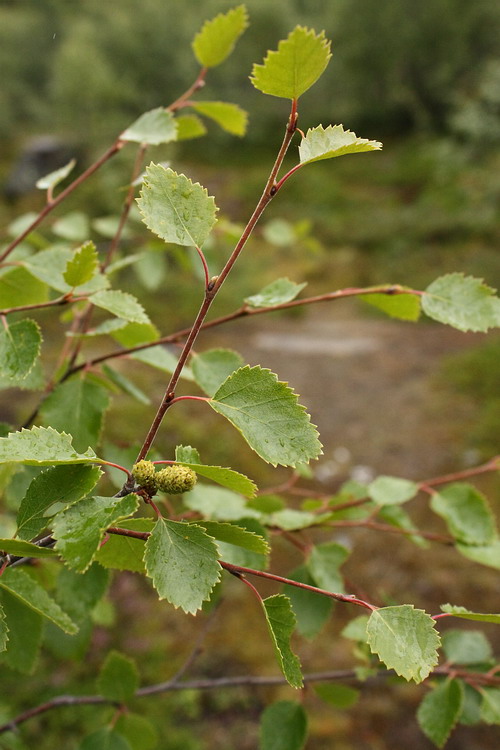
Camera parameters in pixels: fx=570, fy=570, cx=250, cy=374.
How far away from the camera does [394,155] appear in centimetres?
1017

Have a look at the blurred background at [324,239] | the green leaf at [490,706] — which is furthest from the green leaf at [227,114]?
the green leaf at [490,706]

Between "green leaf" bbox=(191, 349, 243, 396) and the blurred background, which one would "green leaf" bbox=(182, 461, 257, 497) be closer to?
"green leaf" bbox=(191, 349, 243, 396)

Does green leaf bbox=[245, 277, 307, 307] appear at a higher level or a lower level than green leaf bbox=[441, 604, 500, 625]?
higher

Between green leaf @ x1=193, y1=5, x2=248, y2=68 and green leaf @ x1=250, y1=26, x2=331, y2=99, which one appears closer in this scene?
green leaf @ x1=250, y1=26, x2=331, y2=99

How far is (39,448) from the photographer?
0.31 meters

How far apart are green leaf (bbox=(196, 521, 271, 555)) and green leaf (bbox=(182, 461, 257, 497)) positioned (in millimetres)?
25

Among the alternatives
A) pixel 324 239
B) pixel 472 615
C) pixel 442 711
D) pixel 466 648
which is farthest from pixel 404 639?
pixel 324 239

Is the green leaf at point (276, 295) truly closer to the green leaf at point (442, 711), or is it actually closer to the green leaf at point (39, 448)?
the green leaf at point (39, 448)

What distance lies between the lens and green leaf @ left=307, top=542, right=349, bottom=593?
0.56 m

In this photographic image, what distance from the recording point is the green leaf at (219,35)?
0.57 m

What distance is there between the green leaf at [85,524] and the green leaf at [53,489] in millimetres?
14

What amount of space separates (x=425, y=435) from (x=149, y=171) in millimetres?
3165

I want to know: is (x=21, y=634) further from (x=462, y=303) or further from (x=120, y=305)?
(x=462, y=303)

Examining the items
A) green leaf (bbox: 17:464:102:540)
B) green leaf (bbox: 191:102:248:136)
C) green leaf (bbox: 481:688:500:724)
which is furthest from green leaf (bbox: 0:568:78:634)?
green leaf (bbox: 191:102:248:136)
